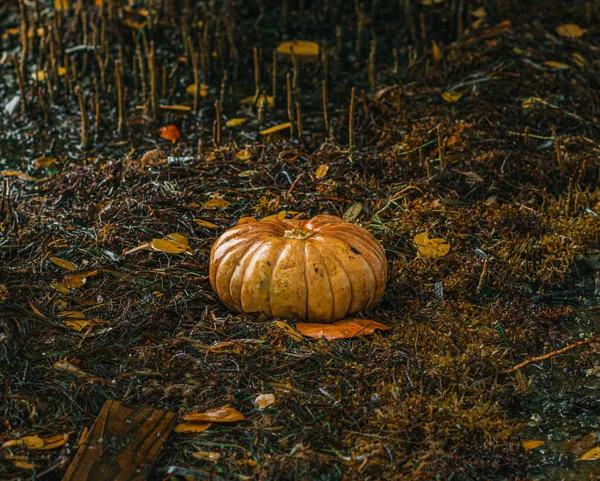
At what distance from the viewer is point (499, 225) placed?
4855mm

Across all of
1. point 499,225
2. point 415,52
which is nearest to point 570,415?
point 499,225

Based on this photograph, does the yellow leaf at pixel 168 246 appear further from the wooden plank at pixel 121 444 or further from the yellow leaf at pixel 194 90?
the yellow leaf at pixel 194 90

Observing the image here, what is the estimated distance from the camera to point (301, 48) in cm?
690

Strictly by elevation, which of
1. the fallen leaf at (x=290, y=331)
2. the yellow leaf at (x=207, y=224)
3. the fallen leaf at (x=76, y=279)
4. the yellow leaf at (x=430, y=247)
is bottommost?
the fallen leaf at (x=290, y=331)

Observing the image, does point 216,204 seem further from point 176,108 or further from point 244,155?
point 176,108

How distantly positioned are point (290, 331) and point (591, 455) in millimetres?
1435

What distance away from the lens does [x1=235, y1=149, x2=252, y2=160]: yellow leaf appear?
542cm

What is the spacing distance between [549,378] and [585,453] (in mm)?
542

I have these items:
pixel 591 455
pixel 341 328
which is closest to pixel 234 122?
pixel 341 328

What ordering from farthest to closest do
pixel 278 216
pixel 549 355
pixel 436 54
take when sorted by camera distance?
pixel 436 54 < pixel 278 216 < pixel 549 355

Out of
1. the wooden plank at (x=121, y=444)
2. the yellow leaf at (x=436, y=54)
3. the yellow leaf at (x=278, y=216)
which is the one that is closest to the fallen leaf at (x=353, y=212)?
the yellow leaf at (x=278, y=216)

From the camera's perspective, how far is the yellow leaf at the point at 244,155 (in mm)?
5418

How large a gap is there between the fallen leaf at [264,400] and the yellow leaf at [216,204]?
69.0 inches

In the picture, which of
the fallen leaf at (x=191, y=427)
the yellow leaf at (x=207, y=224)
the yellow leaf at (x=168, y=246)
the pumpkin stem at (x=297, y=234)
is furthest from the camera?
the yellow leaf at (x=207, y=224)
